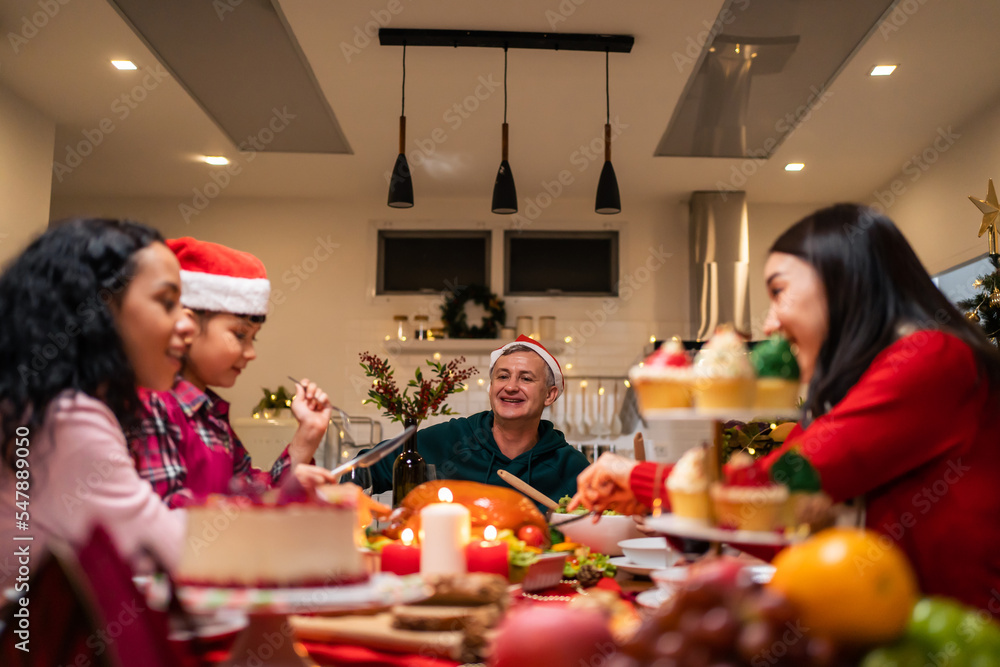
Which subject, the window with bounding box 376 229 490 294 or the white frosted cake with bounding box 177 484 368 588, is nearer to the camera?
the white frosted cake with bounding box 177 484 368 588

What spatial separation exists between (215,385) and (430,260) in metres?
5.25

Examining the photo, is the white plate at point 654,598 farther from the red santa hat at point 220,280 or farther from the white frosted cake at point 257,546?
the red santa hat at point 220,280

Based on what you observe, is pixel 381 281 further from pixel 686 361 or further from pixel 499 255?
pixel 686 361

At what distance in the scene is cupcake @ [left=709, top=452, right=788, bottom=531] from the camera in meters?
0.98

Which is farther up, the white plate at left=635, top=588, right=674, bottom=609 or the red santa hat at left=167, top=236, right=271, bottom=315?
the red santa hat at left=167, top=236, right=271, bottom=315

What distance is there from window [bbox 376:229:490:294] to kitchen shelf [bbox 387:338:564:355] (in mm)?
569

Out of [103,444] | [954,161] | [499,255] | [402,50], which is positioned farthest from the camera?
[499,255]

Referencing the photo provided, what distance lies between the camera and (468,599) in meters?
1.15

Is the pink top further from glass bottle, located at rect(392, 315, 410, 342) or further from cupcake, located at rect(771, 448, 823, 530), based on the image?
glass bottle, located at rect(392, 315, 410, 342)

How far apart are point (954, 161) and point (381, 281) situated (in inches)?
171

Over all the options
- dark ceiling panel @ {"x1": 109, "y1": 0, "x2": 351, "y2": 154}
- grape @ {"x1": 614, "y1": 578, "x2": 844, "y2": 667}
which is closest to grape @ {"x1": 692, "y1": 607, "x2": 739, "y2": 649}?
grape @ {"x1": 614, "y1": 578, "x2": 844, "y2": 667}

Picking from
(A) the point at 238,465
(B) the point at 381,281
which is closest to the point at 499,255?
(B) the point at 381,281

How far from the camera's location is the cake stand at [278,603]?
34.8 inches

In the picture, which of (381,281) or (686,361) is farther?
(381,281)
